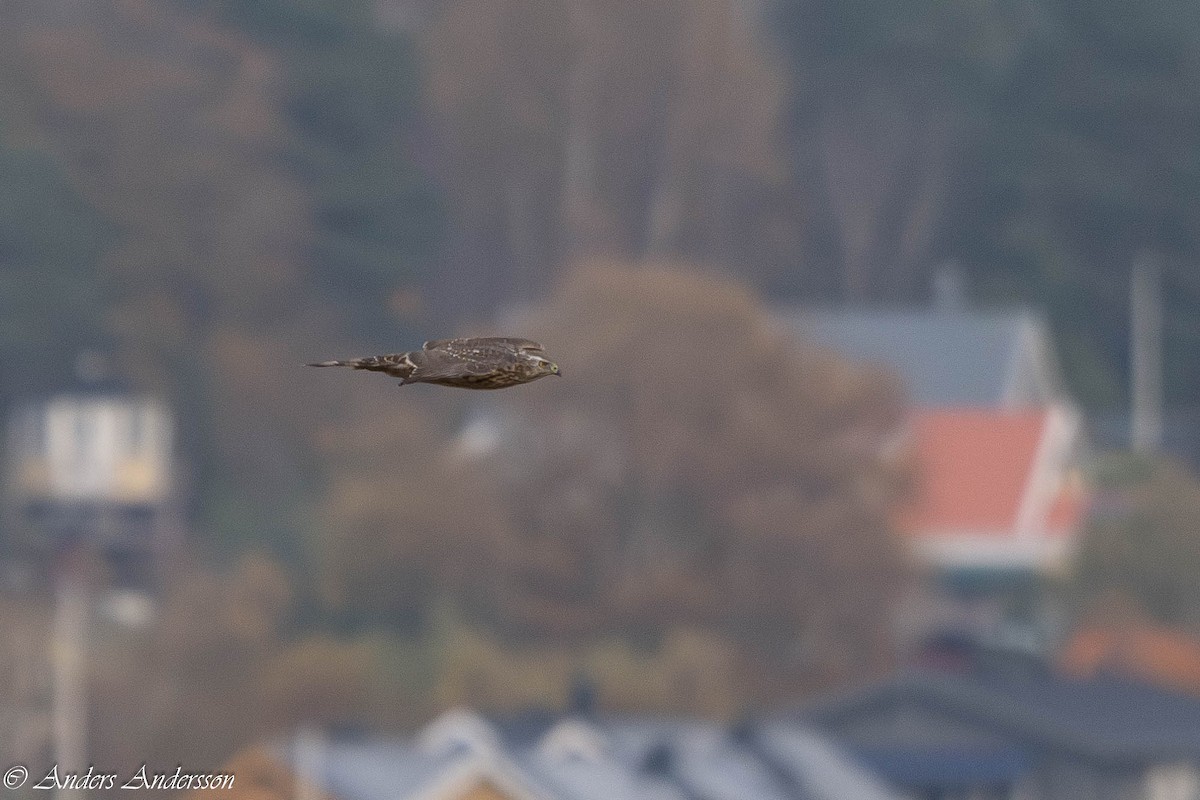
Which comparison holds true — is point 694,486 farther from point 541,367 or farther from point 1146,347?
point 541,367

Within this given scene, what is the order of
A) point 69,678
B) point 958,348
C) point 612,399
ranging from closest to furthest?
point 69,678
point 612,399
point 958,348

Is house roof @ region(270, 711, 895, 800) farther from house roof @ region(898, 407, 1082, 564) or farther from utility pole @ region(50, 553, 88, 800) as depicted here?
house roof @ region(898, 407, 1082, 564)

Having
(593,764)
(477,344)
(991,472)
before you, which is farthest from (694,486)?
(477,344)

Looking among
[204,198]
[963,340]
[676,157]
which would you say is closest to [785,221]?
[676,157]

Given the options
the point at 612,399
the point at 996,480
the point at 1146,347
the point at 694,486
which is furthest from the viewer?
the point at 1146,347

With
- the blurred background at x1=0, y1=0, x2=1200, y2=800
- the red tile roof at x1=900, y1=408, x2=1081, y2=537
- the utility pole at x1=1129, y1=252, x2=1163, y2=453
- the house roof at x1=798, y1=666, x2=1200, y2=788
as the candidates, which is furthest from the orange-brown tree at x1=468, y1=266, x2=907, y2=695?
the utility pole at x1=1129, y1=252, x2=1163, y2=453

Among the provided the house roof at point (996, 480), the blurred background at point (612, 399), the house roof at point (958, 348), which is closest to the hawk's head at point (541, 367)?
the blurred background at point (612, 399)

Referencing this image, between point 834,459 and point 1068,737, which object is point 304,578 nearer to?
point 834,459

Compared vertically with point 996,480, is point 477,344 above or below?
above
